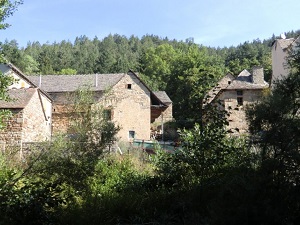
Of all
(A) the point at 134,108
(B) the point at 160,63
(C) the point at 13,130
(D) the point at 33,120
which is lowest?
(C) the point at 13,130

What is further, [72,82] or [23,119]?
[72,82]

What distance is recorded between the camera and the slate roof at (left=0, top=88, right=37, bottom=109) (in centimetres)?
2017

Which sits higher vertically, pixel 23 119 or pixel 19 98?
pixel 19 98

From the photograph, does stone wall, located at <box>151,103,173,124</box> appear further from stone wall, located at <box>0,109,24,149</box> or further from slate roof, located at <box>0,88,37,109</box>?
stone wall, located at <box>0,109,24,149</box>

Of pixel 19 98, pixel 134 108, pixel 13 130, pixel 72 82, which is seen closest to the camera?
pixel 13 130

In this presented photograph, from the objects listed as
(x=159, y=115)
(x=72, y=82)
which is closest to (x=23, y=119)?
(x=72, y=82)

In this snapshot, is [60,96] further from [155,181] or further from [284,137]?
[284,137]

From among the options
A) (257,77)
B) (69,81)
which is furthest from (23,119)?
(257,77)

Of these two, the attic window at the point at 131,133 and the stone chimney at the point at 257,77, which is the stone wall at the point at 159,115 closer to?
the attic window at the point at 131,133

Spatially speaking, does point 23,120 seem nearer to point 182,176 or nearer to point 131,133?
point 182,176

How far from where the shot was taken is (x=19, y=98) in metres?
21.4

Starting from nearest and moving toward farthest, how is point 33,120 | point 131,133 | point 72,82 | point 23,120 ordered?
point 23,120 → point 33,120 → point 131,133 → point 72,82

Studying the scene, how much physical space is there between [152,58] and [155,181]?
→ 249 feet

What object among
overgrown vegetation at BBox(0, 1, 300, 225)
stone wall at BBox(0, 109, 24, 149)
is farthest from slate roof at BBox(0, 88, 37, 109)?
overgrown vegetation at BBox(0, 1, 300, 225)
